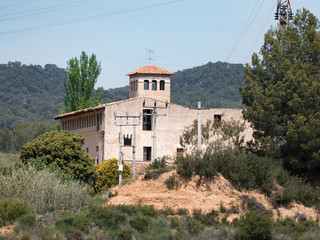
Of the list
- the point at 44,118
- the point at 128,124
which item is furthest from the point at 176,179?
the point at 44,118

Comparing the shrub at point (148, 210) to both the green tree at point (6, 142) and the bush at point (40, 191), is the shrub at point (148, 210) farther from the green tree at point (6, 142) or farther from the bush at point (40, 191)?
the green tree at point (6, 142)

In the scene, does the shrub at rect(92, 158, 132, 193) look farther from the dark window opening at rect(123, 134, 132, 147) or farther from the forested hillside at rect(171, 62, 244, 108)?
the forested hillside at rect(171, 62, 244, 108)

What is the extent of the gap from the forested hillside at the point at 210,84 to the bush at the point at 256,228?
12451 centimetres

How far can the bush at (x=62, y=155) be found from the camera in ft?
162

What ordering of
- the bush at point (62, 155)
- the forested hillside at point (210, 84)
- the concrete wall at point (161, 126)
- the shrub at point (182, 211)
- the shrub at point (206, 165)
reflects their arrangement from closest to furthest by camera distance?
the shrub at point (182, 211), the shrub at point (206, 165), the bush at point (62, 155), the concrete wall at point (161, 126), the forested hillside at point (210, 84)

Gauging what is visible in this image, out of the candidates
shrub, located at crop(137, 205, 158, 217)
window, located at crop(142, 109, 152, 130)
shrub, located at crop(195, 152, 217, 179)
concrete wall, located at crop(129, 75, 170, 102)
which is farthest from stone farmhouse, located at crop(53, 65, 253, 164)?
shrub, located at crop(137, 205, 158, 217)

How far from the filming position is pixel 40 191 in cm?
3925

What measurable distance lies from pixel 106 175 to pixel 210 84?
133971mm

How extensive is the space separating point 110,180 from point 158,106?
10.6 m

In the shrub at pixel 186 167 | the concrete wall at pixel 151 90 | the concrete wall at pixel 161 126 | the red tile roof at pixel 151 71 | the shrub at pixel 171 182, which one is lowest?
the shrub at pixel 171 182

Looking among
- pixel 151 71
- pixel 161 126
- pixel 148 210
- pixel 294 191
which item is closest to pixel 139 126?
pixel 161 126

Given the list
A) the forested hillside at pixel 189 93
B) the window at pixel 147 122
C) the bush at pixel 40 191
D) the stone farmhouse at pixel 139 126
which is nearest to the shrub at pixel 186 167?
the bush at pixel 40 191

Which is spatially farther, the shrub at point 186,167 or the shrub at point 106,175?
the shrub at point 106,175

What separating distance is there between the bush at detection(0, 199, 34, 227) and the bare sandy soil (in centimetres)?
486
